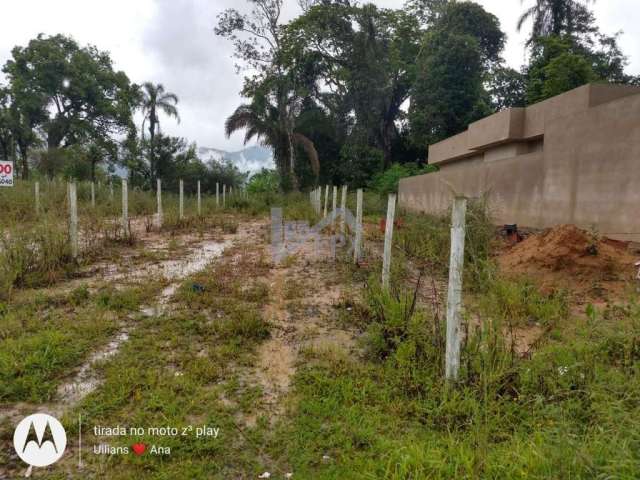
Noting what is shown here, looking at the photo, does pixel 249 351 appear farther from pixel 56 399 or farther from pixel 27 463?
pixel 27 463

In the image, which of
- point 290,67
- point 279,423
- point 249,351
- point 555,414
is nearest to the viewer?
point 555,414

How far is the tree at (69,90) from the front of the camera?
19.8 m

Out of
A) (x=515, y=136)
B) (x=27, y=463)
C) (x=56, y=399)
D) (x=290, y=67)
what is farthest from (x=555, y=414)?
(x=290, y=67)

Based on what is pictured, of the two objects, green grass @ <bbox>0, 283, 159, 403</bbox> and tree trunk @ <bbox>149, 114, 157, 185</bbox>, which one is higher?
tree trunk @ <bbox>149, 114, 157, 185</bbox>

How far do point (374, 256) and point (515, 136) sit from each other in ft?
16.2

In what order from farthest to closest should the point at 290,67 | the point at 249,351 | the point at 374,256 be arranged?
the point at 290,67 → the point at 374,256 → the point at 249,351

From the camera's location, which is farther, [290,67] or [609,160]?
[290,67]

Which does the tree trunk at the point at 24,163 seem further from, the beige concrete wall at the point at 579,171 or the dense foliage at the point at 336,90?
the beige concrete wall at the point at 579,171

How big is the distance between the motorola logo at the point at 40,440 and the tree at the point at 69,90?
2303 centimetres

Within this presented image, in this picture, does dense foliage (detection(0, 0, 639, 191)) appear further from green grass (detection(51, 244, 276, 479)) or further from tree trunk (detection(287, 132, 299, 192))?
green grass (detection(51, 244, 276, 479))

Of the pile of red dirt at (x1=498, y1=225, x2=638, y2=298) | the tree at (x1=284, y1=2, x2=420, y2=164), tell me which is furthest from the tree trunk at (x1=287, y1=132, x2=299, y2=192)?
the pile of red dirt at (x1=498, y1=225, x2=638, y2=298)

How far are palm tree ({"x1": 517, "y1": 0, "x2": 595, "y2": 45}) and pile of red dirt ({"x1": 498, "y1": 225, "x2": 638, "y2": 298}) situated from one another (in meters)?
15.7

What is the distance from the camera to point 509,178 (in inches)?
329

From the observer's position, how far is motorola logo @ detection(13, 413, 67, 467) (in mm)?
2008
